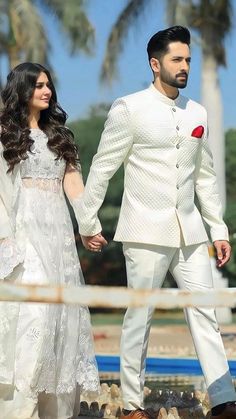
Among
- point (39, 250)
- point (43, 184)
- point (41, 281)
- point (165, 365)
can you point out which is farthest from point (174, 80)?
point (165, 365)

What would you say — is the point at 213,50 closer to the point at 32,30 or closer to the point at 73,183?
the point at 32,30

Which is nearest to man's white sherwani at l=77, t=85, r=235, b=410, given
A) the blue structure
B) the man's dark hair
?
the man's dark hair

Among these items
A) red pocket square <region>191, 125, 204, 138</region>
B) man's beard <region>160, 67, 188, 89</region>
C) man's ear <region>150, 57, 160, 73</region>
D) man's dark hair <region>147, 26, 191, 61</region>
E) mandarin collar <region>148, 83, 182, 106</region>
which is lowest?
red pocket square <region>191, 125, 204, 138</region>

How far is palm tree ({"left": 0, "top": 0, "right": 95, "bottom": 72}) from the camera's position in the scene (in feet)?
96.4

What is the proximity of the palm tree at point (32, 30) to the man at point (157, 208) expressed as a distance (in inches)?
932

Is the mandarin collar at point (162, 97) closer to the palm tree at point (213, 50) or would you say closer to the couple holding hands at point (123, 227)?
the couple holding hands at point (123, 227)

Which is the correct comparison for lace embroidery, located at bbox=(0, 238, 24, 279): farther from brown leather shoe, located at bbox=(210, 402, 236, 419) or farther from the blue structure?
the blue structure

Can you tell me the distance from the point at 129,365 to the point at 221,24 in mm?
21132

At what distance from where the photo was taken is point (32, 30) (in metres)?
29.3

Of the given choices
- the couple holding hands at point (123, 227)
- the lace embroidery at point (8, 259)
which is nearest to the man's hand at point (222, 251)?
the couple holding hands at point (123, 227)

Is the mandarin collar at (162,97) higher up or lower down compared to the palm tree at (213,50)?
lower down

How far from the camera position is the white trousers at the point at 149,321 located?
5762 millimetres

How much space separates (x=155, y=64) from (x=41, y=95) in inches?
24.2

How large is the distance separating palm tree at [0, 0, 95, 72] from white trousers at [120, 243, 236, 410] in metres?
23.8
